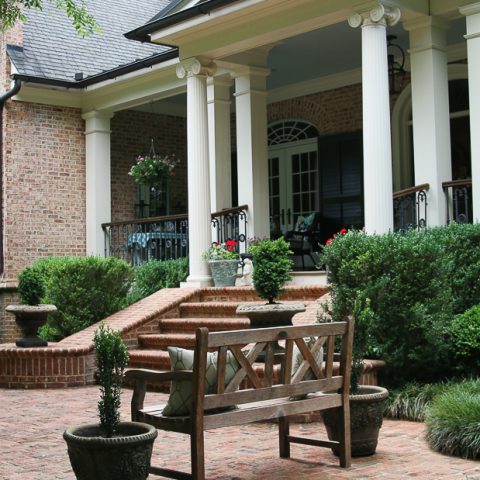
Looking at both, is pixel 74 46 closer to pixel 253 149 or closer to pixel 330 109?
pixel 330 109

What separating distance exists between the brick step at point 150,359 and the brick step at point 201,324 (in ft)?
1.85

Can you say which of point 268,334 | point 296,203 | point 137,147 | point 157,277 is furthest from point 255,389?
point 137,147

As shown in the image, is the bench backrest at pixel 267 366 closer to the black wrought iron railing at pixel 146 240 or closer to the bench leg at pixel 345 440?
the bench leg at pixel 345 440

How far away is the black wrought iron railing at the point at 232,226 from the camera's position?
1277 cm

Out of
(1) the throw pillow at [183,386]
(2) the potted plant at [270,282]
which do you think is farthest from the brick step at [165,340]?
(1) the throw pillow at [183,386]

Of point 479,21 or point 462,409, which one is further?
point 479,21

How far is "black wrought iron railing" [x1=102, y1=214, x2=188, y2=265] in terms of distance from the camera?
14602mm

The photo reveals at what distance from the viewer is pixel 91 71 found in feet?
54.1

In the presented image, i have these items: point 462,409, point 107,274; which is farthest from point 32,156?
point 462,409

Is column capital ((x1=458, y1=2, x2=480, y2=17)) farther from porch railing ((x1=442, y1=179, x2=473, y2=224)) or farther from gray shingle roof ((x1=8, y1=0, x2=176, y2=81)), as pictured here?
gray shingle roof ((x1=8, y1=0, x2=176, y2=81))

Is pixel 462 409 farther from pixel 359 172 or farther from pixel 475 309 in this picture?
pixel 359 172

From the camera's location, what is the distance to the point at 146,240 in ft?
49.2

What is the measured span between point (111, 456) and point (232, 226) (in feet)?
28.4

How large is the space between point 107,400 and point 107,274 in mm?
7013
